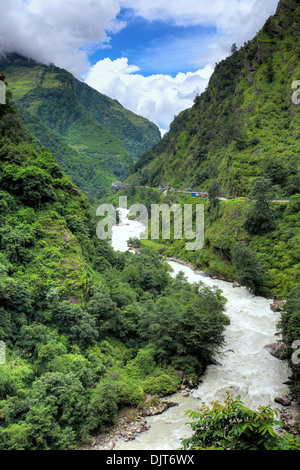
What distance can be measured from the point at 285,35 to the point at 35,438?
111728mm

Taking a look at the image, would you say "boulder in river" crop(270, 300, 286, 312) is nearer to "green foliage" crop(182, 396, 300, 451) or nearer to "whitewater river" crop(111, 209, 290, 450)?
"whitewater river" crop(111, 209, 290, 450)

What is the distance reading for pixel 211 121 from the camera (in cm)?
10981

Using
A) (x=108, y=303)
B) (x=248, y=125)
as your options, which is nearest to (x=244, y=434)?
(x=108, y=303)

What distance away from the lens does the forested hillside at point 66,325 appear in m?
17.3

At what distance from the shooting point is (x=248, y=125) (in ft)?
241

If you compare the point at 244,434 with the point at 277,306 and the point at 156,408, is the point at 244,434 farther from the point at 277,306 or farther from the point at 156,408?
the point at 277,306

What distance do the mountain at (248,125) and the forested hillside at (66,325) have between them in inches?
1314

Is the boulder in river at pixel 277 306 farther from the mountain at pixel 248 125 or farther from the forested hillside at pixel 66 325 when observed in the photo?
the mountain at pixel 248 125

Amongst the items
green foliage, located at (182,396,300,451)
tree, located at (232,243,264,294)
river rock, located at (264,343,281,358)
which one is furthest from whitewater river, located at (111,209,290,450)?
green foliage, located at (182,396,300,451)

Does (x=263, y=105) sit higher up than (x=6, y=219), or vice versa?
(x=263, y=105)

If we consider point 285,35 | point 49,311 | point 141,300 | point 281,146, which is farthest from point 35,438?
point 285,35

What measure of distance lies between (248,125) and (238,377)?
6566 cm

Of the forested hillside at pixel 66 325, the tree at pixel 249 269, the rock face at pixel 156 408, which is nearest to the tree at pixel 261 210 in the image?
the tree at pixel 249 269
